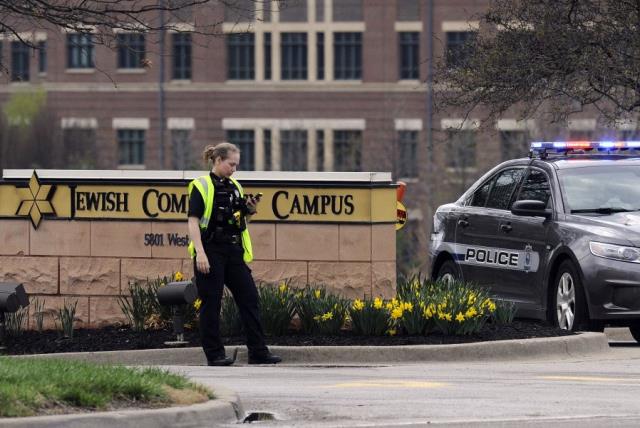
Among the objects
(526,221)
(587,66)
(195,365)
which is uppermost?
(587,66)

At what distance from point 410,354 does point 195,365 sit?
Answer: 1.69 m

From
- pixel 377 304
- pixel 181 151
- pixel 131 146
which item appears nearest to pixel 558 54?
pixel 377 304

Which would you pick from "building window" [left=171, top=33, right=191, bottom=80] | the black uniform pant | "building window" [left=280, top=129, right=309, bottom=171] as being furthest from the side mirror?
"building window" [left=171, top=33, right=191, bottom=80]

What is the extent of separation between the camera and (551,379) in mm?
11305

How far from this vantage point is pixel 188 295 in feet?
45.6

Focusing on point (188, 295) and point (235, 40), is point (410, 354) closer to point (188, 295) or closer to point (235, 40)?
point (188, 295)

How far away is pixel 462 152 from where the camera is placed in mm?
58594

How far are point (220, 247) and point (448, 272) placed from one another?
194 inches

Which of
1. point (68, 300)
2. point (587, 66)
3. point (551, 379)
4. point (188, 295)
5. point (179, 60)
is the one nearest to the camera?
point (551, 379)

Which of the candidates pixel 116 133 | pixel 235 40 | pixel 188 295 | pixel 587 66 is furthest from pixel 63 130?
pixel 188 295

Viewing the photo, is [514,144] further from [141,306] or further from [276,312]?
[276,312]

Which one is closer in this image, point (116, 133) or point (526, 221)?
point (526, 221)

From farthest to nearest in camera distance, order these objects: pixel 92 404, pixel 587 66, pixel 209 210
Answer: pixel 587 66 → pixel 209 210 → pixel 92 404

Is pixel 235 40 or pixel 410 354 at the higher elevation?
pixel 235 40
